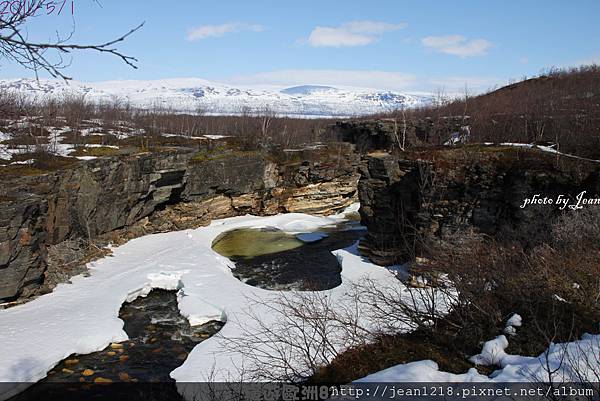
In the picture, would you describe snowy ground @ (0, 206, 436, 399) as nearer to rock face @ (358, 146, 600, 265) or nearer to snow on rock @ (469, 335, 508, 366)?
rock face @ (358, 146, 600, 265)

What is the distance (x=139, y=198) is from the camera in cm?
3250

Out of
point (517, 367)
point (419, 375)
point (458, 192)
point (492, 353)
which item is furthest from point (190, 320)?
point (458, 192)

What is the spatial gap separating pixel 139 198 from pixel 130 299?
1348cm

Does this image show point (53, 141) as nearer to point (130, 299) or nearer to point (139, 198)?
point (139, 198)

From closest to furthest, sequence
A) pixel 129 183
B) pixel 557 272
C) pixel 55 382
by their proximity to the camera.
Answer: pixel 557 272, pixel 55 382, pixel 129 183

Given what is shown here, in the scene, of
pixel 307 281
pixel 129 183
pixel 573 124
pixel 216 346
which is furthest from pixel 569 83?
pixel 216 346

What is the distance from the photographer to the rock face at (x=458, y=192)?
21109mm

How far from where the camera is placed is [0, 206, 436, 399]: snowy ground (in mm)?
14406

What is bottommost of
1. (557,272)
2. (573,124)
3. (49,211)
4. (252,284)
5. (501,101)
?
(252,284)

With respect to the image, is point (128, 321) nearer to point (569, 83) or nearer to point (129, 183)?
point (129, 183)

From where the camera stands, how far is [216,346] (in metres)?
15.8

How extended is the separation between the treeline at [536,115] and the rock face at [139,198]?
1326cm

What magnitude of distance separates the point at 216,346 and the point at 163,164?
21637 mm

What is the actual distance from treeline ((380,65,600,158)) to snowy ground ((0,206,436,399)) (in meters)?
16.3
